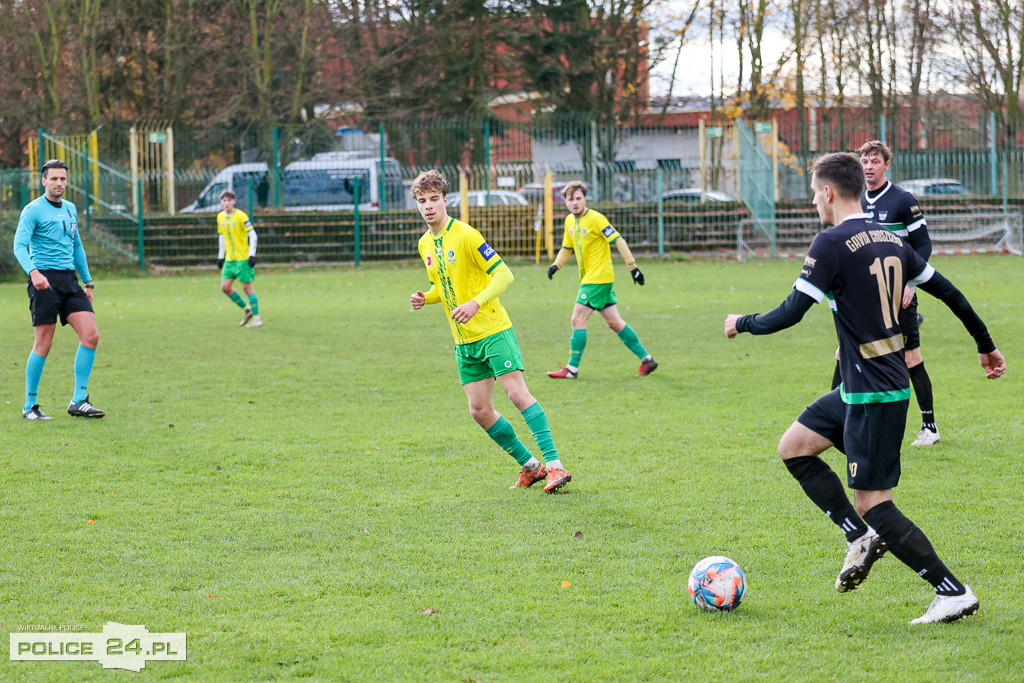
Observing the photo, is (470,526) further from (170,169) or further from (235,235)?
(170,169)

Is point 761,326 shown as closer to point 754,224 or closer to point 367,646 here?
point 367,646

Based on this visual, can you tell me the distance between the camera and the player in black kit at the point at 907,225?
702cm

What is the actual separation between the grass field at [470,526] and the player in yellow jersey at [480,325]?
0.29 m

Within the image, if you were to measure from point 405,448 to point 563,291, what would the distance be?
12.5 meters

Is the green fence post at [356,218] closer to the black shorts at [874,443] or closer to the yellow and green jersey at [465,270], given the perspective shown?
the yellow and green jersey at [465,270]

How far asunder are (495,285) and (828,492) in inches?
92.8

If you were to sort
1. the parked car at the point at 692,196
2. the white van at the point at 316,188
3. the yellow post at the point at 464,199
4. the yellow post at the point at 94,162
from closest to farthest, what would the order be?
the yellow post at the point at 94,162
the yellow post at the point at 464,199
the white van at the point at 316,188
the parked car at the point at 692,196

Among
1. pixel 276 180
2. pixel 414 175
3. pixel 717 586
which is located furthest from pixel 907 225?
pixel 276 180

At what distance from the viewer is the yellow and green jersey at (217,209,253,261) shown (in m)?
15.5

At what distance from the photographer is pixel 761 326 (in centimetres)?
397

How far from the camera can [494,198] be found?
2720cm

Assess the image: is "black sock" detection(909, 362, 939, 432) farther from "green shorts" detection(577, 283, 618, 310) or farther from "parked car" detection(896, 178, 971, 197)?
"parked car" detection(896, 178, 971, 197)

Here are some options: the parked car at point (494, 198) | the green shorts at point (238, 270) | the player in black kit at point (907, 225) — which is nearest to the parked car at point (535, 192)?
the parked car at point (494, 198)

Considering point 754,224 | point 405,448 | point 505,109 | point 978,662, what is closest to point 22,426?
point 405,448
